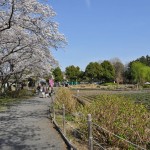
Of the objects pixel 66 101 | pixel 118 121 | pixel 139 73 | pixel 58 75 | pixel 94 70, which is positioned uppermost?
pixel 94 70

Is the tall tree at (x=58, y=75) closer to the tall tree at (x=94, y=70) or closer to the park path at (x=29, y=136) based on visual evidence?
the tall tree at (x=94, y=70)

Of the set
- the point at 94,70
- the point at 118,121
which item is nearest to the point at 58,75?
the point at 94,70

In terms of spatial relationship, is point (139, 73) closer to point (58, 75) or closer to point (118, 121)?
point (58, 75)

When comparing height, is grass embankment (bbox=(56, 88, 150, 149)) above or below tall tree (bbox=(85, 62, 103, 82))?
below

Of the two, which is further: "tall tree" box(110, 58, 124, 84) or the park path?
"tall tree" box(110, 58, 124, 84)

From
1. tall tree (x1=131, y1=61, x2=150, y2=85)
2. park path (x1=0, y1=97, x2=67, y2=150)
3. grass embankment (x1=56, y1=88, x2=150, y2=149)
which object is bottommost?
park path (x1=0, y1=97, x2=67, y2=150)

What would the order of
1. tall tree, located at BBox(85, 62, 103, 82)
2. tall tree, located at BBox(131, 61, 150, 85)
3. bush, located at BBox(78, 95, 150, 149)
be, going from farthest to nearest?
1. tall tree, located at BBox(85, 62, 103, 82)
2. tall tree, located at BBox(131, 61, 150, 85)
3. bush, located at BBox(78, 95, 150, 149)

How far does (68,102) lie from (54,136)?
1117 centimetres

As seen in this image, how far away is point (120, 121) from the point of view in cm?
1206

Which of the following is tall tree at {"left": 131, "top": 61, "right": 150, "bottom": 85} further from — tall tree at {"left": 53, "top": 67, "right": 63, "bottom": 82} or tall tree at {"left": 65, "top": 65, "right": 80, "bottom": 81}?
tall tree at {"left": 53, "top": 67, "right": 63, "bottom": 82}

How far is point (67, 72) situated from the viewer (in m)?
144

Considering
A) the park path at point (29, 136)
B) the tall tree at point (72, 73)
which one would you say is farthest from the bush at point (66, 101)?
the tall tree at point (72, 73)

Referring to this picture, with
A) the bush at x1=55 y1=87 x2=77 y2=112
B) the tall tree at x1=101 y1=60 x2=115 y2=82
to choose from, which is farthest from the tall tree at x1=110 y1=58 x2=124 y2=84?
the bush at x1=55 y1=87 x2=77 y2=112

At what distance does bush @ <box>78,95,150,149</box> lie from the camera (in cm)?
1152
